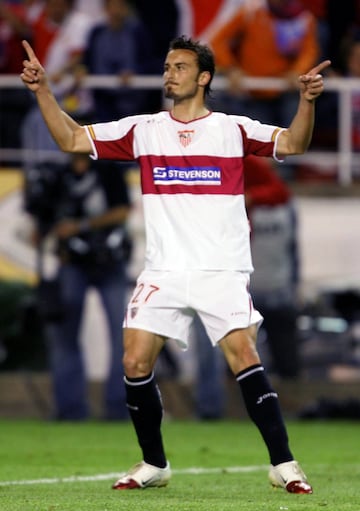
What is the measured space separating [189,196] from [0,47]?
9199mm

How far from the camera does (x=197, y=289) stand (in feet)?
27.7

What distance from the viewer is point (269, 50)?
16531 mm

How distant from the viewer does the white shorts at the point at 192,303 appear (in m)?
8.40

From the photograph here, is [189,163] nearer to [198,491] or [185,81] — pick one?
[185,81]

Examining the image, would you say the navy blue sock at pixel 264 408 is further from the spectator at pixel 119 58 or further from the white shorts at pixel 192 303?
the spectator at pixel 119 58

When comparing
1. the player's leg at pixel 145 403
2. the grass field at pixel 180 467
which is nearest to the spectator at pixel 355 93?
the grass field at pixel 180 467

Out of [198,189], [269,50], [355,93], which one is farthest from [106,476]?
[355,93]

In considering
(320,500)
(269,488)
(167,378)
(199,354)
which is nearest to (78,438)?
(199,354)

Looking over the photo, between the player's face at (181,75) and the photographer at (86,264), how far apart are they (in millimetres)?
5771

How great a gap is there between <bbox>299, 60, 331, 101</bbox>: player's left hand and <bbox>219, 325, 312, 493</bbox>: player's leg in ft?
4.10

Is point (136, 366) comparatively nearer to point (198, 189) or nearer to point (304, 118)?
point (198, 189)

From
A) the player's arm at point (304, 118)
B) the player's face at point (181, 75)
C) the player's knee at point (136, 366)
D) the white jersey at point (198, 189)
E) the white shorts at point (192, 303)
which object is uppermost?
the player's face at point (181, 75)

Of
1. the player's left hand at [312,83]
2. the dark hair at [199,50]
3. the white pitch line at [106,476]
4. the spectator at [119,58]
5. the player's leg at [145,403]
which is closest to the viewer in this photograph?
the player's left hand at [312,83]

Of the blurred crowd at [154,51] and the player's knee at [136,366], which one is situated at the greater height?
the blurred crowd at [154,51]
